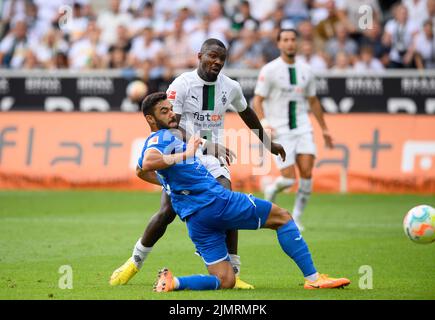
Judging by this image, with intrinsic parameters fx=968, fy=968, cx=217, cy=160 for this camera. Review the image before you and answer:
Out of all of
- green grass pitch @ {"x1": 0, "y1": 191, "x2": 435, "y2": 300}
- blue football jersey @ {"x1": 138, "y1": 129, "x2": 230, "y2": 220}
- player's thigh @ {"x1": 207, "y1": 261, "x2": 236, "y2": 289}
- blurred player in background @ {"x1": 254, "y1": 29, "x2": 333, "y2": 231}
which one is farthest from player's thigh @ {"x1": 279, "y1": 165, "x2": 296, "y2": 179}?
blue football jersey @ {"x1": 138, "y1": 129, "x2": 230, "y2": 220}

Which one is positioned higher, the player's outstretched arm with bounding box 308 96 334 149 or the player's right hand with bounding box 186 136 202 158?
the player's outstretched arm with bounding box 308 96 334 149

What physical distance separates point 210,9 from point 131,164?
18.3 feet

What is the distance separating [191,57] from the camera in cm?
2261

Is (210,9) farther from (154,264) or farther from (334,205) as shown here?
(154,264)

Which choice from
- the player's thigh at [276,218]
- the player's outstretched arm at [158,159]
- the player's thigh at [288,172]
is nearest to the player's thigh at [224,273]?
the player's thigh at [276,218]

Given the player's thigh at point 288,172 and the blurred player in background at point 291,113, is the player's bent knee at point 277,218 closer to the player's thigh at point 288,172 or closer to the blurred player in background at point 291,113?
the blurred player in background at point 291,113

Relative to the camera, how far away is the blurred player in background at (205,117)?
9914 millimetres

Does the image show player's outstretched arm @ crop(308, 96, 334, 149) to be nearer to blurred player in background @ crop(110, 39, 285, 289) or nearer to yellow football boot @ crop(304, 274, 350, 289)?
blurred player in background @ crop(110, 39, 285, 289)

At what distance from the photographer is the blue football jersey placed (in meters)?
9.02

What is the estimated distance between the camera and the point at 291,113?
15.5m

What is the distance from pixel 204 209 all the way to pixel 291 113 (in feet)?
21.6

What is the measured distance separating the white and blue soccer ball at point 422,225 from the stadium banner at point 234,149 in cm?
919

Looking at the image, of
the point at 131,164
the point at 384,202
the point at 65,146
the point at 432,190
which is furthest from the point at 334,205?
the point at 65,146

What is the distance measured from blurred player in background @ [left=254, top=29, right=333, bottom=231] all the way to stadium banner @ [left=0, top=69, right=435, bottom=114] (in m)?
5.38
